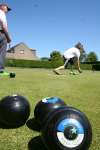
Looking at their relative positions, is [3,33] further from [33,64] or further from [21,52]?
[21,52]

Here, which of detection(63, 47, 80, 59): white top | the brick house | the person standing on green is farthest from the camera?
the brick house

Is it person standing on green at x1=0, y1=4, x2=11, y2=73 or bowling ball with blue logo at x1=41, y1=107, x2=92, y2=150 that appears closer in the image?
bowling ball with blue logo at x1=41, y1=107, x2=92, y2=150

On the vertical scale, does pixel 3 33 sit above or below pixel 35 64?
above

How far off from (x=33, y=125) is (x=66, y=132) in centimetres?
168

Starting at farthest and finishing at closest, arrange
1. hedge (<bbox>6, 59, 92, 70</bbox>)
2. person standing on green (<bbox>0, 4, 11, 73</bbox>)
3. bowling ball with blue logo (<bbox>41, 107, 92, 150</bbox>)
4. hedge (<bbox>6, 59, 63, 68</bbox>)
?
hedge (<bbox>6, 59, 63, 68</bbox>) → hedge (<bbox>6, 59, 92, 70</bbox>) → person standing on green (<bbox>0, 4, 11, 73</bbox>) → bowling ball with blue logo (<bbox>41, 107, 92, 150</bbox>)

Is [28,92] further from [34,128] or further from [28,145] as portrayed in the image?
[28,145]

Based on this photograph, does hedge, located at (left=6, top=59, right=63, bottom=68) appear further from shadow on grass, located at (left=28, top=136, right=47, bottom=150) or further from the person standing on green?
shadow on grass, located at (left=28, top=136, right=47, bottom=150)

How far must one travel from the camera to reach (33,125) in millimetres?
5824

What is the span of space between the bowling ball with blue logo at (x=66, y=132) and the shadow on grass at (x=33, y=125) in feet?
4.52

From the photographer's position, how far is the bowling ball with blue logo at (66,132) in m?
4.17

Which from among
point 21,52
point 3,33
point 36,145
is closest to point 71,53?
point 3,33

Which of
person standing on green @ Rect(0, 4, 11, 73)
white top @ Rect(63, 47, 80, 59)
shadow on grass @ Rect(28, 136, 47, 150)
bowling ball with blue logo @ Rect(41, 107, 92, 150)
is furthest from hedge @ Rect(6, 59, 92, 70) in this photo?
bowling ball with blue logo @ Rect(41, 107, 92, 150)

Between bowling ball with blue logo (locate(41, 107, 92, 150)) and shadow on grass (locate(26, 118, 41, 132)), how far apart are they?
138 cm

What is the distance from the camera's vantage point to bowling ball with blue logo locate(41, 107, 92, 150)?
13.7ft
